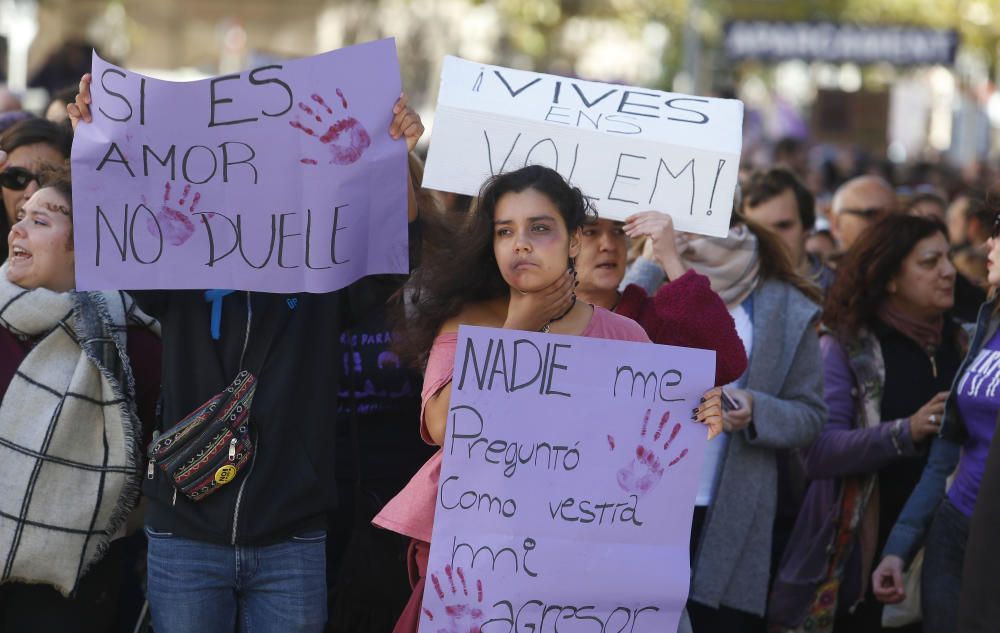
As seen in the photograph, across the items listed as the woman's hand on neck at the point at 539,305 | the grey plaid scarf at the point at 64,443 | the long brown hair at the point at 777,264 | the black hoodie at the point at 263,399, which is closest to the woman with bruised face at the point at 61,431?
the grey plaid scarf at the point at 64,443

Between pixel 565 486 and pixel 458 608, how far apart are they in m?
0.40

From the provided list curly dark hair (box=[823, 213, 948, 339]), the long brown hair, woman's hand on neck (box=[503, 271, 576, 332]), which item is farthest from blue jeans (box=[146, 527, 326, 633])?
curly dark hair (box=[823, 213, 948, 339])

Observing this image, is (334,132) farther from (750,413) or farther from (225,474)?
(750,413)

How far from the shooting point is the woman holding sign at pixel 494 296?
3.61 metres

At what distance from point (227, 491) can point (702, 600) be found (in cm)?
174

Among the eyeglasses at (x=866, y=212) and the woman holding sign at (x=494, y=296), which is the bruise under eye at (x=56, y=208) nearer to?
the woman holding sign at (x=494, y=296)

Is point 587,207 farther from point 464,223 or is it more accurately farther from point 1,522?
point 1,522

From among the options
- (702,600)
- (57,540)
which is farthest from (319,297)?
(702,600)

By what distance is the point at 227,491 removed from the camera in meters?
3.66

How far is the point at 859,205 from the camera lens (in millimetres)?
7293

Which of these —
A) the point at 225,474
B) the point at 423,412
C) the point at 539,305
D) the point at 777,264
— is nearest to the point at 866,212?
the point at 777,264

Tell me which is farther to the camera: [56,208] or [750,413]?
[750,413]

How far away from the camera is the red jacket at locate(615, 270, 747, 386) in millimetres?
3938

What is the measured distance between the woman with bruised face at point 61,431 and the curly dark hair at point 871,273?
2.59 metres
